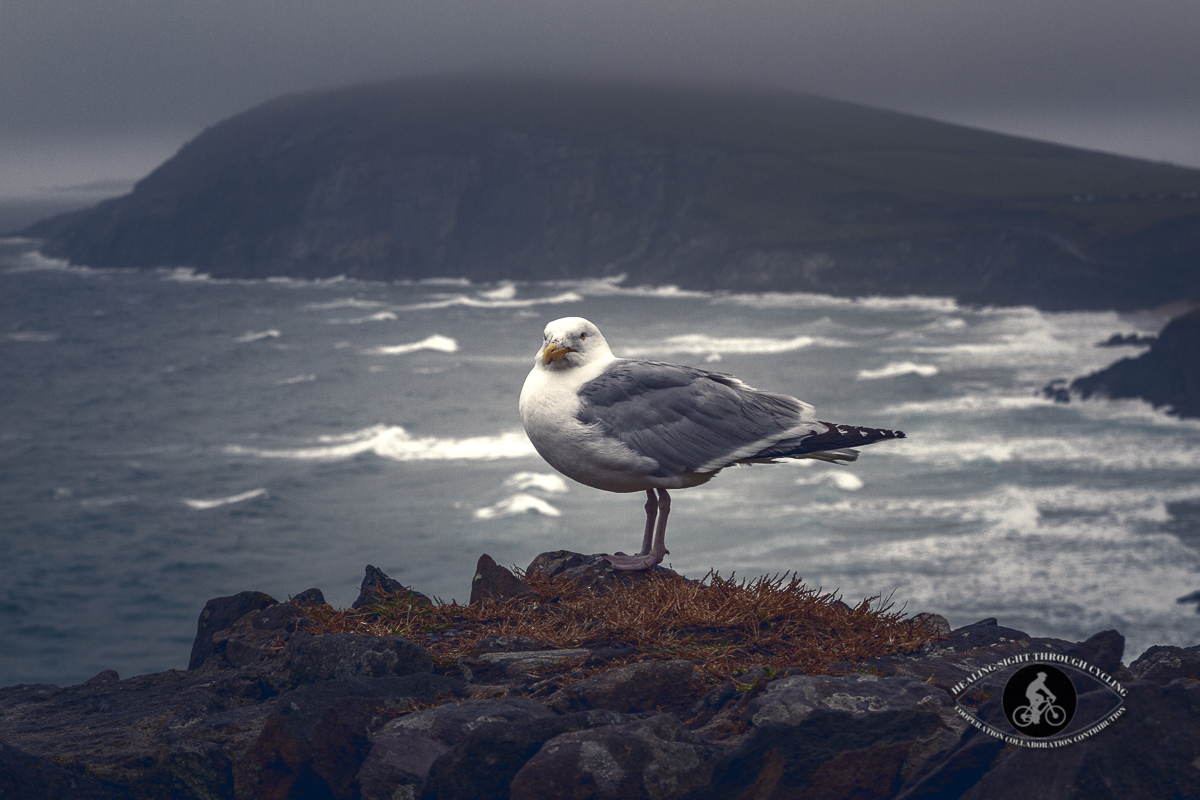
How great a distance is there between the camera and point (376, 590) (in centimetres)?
979

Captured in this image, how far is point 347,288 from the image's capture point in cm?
18900

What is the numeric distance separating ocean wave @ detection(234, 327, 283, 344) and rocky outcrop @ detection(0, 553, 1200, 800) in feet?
463

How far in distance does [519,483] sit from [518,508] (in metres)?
6.42

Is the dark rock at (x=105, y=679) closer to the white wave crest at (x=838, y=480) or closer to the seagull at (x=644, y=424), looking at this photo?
the seagull at (x=644, y=424)

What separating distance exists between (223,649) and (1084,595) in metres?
47.6

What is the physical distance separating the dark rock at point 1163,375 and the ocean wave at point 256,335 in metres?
105

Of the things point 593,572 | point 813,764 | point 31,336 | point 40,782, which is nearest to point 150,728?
point 40,782

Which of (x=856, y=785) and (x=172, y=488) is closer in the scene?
(x=856, y=785)

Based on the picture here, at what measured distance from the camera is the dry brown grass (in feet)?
26.3

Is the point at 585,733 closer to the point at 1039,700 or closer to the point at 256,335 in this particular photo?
the point at 1039,700

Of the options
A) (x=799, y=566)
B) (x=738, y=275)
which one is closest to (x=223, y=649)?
(x=799, y=566)

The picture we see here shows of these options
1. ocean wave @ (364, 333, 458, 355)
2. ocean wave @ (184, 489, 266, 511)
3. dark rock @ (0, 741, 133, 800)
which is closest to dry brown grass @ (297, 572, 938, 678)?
dark rock @ (0, 741, 133, 800)

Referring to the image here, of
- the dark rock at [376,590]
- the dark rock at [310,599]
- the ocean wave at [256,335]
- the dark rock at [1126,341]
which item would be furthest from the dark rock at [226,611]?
the ocean wave at [256,335]

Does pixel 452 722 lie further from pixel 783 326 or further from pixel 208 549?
pixel 783 326
